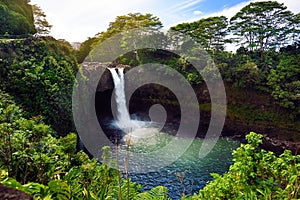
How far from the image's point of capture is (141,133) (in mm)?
13094

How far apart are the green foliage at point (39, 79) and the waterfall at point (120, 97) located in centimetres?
467

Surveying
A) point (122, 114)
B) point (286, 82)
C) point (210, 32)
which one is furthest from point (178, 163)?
point (210, 32)

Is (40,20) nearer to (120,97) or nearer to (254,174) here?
(120,97)

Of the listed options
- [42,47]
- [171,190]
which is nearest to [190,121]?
[171,190]

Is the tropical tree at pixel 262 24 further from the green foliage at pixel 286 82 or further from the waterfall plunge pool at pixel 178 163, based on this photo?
the waterfall plunge pool at pixel 178 163

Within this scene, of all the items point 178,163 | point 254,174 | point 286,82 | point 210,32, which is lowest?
point 178,163

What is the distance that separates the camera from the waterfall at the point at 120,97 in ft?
51.5

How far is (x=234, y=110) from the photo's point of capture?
15.3m

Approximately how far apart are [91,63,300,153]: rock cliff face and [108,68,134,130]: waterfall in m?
0.46

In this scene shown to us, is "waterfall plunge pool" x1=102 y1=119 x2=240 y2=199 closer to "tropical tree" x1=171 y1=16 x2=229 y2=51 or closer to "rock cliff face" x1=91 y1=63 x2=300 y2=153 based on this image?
"rock cliff face" x1=91 y1=63 x2=300 y2=153

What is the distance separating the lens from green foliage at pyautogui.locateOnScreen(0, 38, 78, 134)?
26.9ft

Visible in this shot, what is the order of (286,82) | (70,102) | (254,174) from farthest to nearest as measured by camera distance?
1. (286,82)
2. (70,102)
3. (254,174)

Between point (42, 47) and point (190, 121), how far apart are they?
10510 mm

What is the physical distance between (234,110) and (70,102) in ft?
35.8
